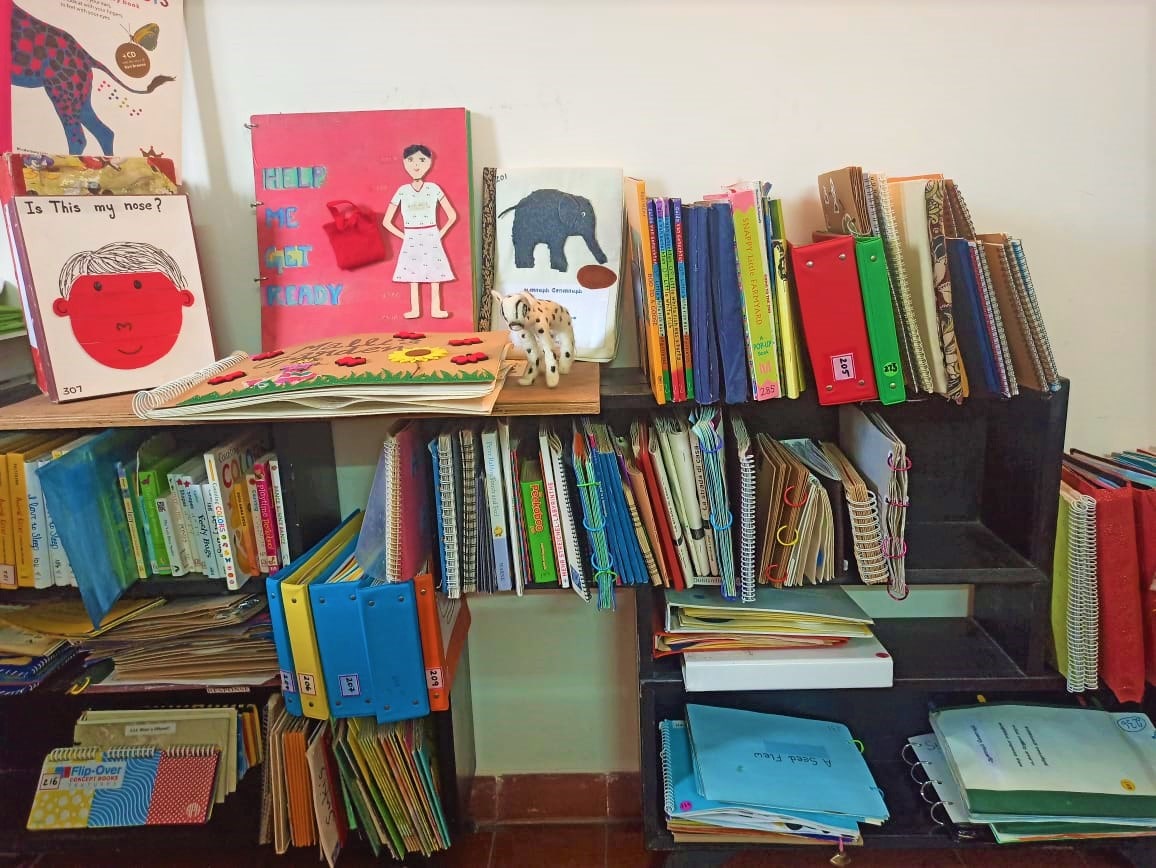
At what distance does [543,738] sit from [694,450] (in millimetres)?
844

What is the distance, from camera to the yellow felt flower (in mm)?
1249

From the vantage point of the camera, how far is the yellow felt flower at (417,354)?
125 centimetres

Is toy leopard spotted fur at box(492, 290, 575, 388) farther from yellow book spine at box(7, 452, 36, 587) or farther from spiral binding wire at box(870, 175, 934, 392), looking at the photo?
yellow book spine at box(7, 452, 36, 587)

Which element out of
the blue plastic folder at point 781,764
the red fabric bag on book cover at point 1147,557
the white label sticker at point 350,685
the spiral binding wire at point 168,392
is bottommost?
the blue plastic folder at point 781,764

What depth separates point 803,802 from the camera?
4.67 feet

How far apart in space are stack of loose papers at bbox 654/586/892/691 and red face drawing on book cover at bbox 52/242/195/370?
100 centimetres

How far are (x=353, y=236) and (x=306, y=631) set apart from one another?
2.27 feet

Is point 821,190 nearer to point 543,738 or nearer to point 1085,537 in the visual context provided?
point 1085,537

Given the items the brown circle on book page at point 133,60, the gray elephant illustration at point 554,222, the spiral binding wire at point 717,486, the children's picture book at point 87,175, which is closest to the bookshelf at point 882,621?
the spiral binding wire at point 717,486

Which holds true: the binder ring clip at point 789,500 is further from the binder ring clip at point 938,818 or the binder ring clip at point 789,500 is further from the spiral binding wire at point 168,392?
the spiral binding wire at point 168,392

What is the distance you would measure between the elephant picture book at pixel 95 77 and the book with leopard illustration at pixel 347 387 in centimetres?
48

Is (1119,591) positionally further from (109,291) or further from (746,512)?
(109,291)

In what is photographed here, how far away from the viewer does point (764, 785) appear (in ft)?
4.76

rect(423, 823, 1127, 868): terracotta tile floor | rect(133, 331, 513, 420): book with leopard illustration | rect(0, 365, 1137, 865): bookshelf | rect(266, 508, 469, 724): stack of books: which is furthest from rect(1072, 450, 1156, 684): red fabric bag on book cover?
rect(266, 508, 469, 724): stack of books
